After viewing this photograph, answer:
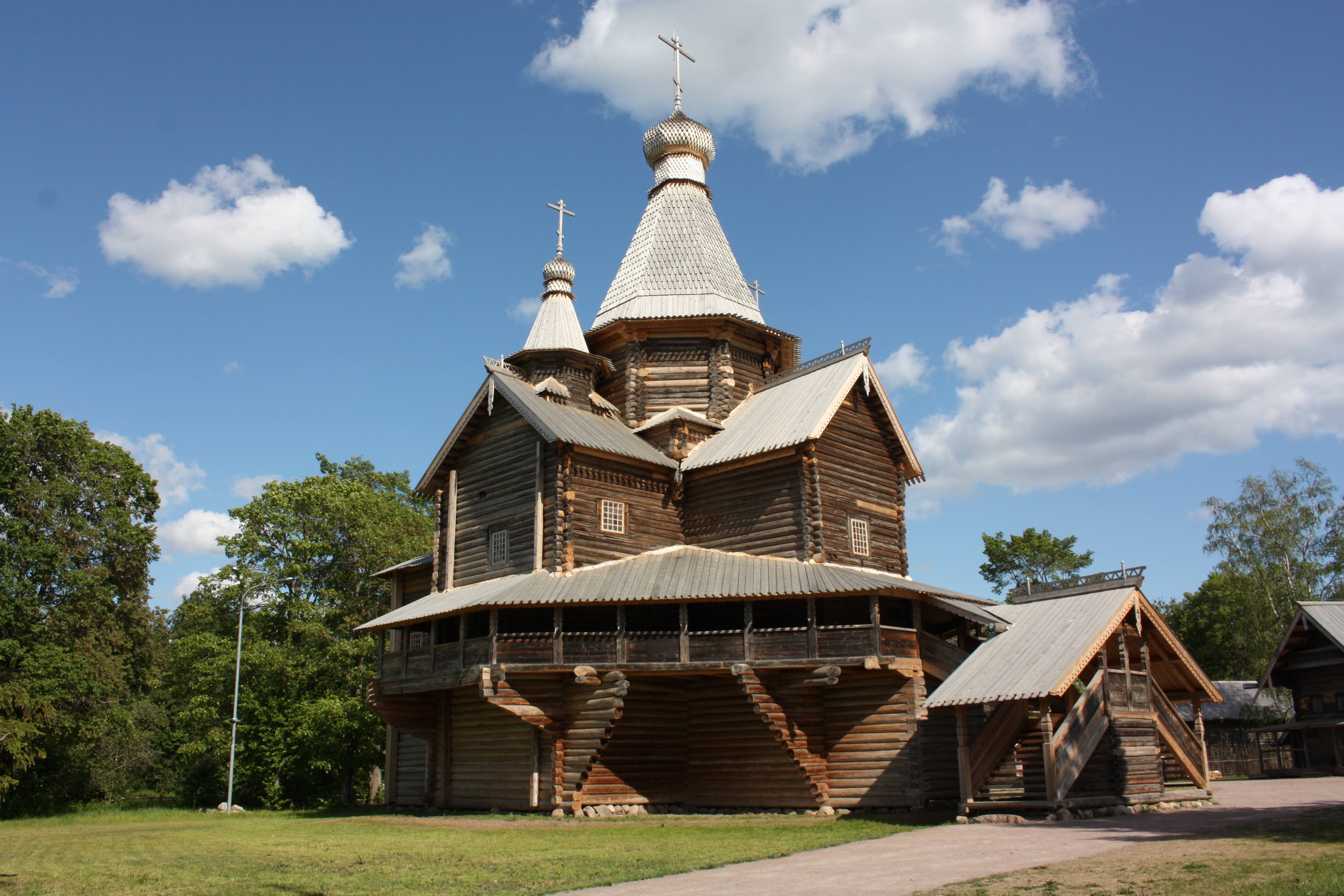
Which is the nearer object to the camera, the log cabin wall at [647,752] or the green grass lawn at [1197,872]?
the green grass lawn at [1197,872]

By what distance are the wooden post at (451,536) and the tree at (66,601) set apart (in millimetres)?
15332

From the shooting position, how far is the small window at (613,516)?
28.2m

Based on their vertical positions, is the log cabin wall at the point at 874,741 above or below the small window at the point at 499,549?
below

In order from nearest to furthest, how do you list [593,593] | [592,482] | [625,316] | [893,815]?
[893,815] → [593,593] → [592,482] → [625,316]

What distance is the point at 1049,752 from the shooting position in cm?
1995

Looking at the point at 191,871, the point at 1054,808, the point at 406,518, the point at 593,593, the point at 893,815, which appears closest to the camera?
the point at 191,871

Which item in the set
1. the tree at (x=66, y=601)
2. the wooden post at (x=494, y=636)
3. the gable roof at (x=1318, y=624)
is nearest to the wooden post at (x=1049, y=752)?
the wooden post at (x=494, y=636)

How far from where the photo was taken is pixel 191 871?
48.1 feet

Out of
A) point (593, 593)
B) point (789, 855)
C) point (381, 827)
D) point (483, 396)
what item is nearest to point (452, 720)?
point (381, 827)

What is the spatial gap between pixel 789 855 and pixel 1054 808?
7.07m

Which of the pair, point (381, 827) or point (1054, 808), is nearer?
point (1054, 808)

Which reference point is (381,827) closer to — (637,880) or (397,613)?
(397,613)

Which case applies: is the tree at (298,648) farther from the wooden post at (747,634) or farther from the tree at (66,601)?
the wooden post at (747,634)

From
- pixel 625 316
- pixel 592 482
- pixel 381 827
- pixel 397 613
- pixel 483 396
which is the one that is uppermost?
pixel 625 316
